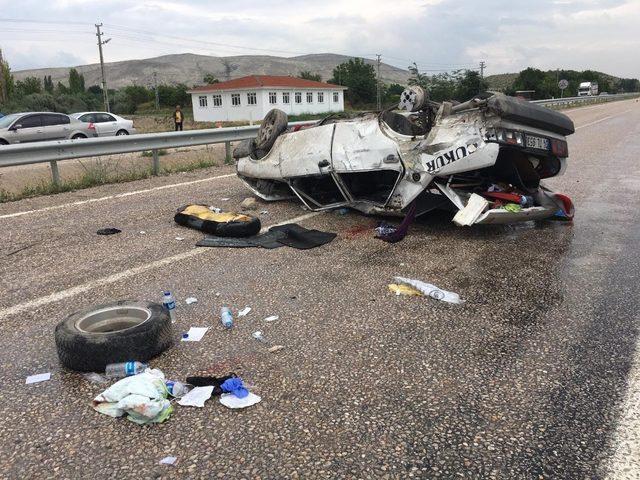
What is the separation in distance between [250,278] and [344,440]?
2.26 m

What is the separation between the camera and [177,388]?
9.21ft

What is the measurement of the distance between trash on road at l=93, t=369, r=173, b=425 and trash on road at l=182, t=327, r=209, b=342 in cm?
58

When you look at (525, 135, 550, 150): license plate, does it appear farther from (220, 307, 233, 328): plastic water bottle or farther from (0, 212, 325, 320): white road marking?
(220, 307, 233, 328): plastic water bottle

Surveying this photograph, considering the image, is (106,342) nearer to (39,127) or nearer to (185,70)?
(39,127)

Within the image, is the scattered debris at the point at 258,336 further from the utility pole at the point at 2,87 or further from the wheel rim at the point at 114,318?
the utility pole at the point at 2,87

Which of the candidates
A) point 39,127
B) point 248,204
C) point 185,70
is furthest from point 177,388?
point 185,70

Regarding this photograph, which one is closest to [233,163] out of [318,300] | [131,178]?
[131,178]

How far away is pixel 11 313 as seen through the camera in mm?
→ 3793

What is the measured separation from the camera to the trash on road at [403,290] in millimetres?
4143

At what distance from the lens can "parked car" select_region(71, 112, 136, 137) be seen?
69.1 ft

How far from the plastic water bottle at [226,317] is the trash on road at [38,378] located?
1.06 metres

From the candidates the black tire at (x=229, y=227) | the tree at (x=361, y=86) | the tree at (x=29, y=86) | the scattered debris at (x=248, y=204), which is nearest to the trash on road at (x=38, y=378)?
the black tire at (x=229, y=227)

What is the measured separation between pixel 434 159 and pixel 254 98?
51059mm

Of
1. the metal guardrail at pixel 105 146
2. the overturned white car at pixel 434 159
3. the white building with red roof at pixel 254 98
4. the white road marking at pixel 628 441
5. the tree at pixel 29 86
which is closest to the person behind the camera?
the white road marking at pixel 628 441
